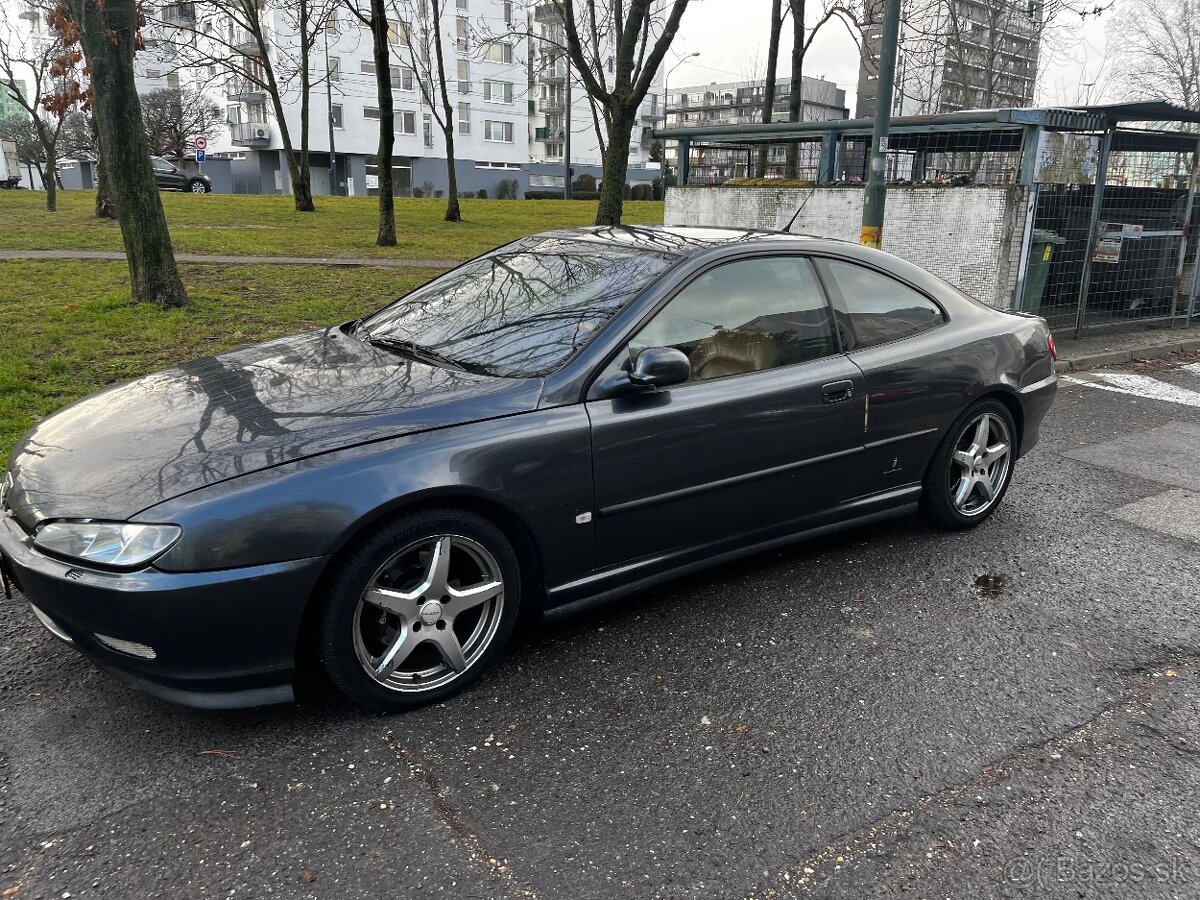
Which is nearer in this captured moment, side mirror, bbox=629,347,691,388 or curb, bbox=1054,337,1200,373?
side mirror, bbox=629,347,691,388

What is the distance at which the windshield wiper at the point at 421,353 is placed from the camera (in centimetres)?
333

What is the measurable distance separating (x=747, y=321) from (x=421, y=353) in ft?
4.25

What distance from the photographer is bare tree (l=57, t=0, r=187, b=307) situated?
312 inches

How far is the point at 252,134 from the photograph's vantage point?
6034cm

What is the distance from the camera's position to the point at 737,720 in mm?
2934

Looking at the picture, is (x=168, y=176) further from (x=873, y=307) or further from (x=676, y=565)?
(x=676, y=565)

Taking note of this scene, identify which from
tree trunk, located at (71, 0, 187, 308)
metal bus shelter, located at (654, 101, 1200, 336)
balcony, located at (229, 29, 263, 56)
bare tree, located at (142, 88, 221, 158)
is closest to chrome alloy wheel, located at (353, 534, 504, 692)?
tree trunk, located at (71, 0, 187, 308)

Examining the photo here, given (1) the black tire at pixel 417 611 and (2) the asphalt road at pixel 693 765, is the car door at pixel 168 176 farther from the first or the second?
(1) the black tire at pixel 417 611

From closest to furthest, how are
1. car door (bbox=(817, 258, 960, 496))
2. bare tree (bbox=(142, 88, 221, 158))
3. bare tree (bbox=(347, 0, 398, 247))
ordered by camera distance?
1. car door (bbox=(817, 258, 960, 496))
2. bare tree (bbox=(347, 0, 398, 247))
3. bare tree (bbox=(142, 88, 221, 158))

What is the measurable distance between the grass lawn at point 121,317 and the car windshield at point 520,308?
265 cm

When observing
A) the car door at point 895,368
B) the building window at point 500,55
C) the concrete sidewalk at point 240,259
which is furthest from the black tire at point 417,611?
the building window at point 500,55

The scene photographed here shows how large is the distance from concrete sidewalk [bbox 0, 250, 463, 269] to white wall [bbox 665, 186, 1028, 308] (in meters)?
5.98

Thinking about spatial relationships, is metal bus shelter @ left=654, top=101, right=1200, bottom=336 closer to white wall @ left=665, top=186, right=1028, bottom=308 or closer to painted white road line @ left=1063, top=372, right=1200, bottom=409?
white wall @ left=665, top=186, right=1028, bottom=308

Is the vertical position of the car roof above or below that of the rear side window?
above
